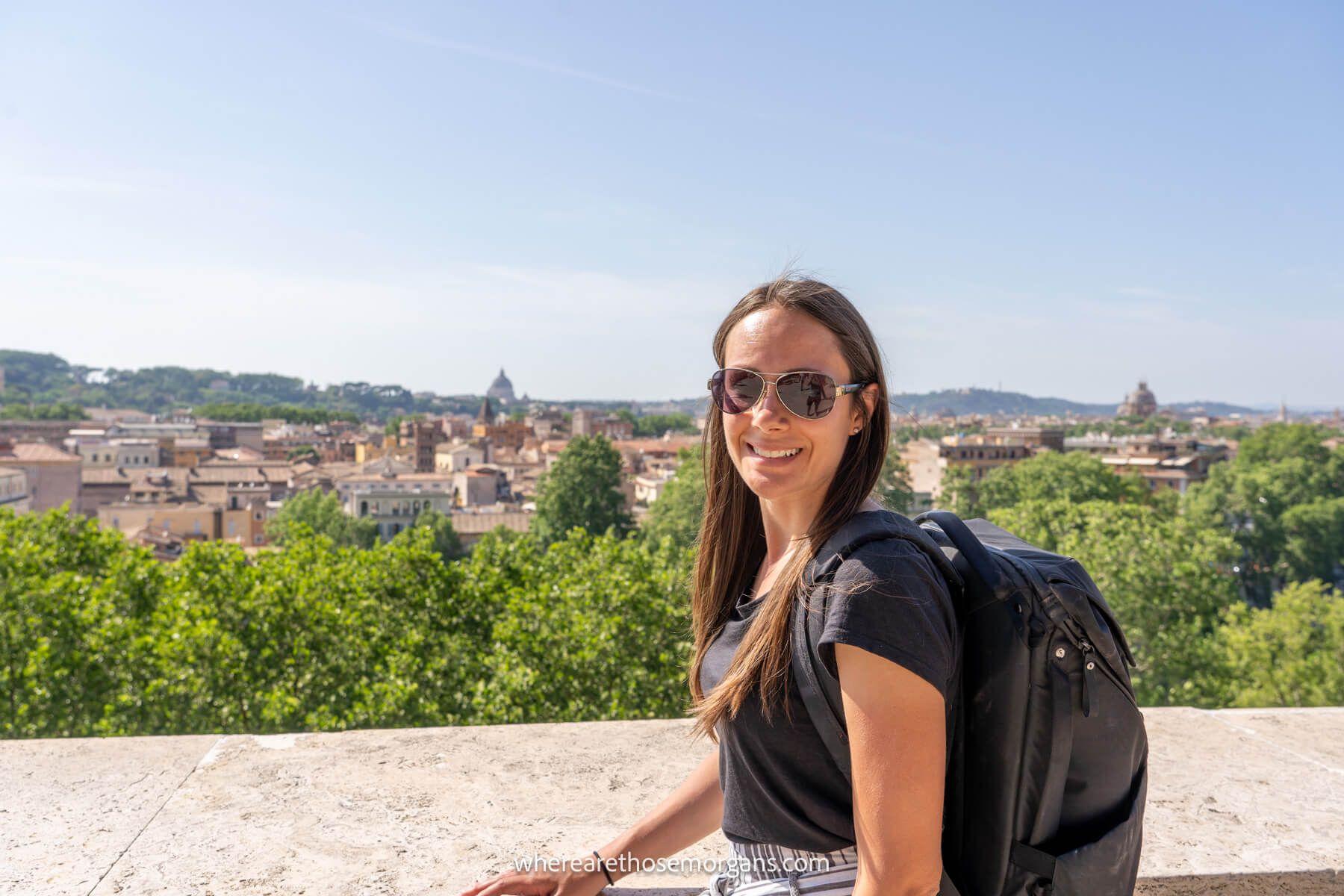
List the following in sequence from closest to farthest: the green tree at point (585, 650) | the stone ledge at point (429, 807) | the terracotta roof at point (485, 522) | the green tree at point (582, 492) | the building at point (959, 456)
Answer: the stone ledge at point (429, 807)
the green tree at point (585, 650)
the green tree at point (582, 492)
the terracotta roof at point (485, 522)
the building at point (959, 456)

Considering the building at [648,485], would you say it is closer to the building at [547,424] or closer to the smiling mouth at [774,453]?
the building at [547,424]

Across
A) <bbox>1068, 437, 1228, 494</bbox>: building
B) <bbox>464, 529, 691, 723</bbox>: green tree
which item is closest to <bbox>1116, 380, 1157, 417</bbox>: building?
<bbox>1068, 437, 1228, 494</bbox>: building

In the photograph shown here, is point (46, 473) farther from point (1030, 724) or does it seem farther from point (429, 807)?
point (1030, 724)

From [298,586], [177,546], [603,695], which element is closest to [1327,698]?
[603,695]

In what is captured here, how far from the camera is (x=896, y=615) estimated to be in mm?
1183

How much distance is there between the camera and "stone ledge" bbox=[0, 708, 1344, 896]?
1.97 metres

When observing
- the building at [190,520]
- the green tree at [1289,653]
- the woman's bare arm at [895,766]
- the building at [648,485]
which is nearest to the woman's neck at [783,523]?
the woman's bare arm at [895,766]

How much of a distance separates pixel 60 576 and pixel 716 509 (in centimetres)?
1085

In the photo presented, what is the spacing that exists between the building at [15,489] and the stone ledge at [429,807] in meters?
54.5

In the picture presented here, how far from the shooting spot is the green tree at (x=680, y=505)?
27.6 m

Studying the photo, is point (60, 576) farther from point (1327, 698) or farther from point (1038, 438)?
point (1038, 438)

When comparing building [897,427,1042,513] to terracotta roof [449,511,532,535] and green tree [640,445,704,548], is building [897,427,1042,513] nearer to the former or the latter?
terracotta roof [449,511,532,535]

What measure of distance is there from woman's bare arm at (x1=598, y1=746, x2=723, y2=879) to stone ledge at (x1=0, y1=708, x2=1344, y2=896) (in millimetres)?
118

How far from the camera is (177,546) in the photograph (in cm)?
4738
